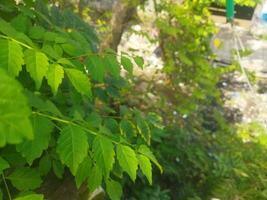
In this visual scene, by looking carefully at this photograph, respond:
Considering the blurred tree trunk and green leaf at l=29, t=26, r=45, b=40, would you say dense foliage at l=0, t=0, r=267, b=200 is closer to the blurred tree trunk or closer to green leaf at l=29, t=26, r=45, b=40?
green leaf at l=29, t=26, r=45, b=40

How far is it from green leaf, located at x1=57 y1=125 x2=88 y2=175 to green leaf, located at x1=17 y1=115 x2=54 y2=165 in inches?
1.8

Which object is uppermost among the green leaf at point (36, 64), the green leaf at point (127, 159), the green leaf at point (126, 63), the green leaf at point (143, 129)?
the green leaf at point (36, 64)

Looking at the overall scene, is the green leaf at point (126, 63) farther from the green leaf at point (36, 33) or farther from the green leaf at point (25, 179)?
the green leaf at point (25, 179)

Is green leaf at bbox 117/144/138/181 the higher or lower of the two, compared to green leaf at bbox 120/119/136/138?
higher

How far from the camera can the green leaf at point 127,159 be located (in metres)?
1.01

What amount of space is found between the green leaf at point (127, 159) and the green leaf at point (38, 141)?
20 centimetres

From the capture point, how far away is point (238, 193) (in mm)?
3062

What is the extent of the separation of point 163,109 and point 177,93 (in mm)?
272

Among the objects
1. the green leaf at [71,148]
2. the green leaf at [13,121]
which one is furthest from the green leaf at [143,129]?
the green leaf at [13,121]

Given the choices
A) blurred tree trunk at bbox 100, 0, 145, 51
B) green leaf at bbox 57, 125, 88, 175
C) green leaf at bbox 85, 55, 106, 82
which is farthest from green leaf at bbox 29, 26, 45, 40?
blurred tree trunk at bbox 100, 0, 145, 51

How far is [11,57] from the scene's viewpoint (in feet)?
2.90

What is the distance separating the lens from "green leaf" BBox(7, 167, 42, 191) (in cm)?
112

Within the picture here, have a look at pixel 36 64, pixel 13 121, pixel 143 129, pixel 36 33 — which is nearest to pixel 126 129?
pixel 143 129

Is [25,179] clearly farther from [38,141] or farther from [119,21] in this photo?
[119,21]
